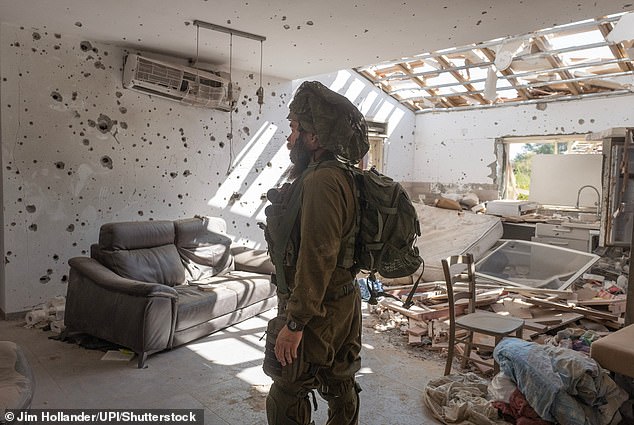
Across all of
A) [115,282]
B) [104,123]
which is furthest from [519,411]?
[104,123]

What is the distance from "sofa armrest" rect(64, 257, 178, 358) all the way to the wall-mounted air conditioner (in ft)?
6.35

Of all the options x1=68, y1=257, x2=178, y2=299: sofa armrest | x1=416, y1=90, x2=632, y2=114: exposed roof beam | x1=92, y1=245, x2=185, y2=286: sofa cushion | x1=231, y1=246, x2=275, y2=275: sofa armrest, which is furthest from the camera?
x1=416, y1=90, x2=632, y2=114: exposed roof beam

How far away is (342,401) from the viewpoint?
1812mm

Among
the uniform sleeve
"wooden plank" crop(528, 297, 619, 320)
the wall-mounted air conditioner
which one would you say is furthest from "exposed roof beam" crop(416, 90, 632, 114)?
the uniform sleeve

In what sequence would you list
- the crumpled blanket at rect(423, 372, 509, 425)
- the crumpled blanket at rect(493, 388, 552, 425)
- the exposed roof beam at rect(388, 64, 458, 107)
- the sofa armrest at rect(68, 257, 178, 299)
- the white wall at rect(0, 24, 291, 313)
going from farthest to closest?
1. the exposed roof beam at rect(388, 64, 458, 107)
2. the white wall at rect(0, 24, 291, 313)
3. the sofa armrest at rect(68, 257, 178, 299)
4. the crumpled blanket at rect(423, 372, 509, 425)
5. the crumpled blanket at rect(493, 388, 552, 425)

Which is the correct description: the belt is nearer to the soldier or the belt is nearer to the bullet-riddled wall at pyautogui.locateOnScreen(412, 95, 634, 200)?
the soldier

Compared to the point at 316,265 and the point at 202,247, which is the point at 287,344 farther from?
the point at 202,247

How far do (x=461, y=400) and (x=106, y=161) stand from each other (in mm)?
3812

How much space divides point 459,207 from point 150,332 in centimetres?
507

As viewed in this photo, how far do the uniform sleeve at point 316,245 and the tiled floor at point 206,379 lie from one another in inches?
52.1

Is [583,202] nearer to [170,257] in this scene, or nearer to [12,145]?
[170,257]

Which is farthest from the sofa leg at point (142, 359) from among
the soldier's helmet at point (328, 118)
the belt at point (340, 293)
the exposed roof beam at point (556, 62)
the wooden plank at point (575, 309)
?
the exposed roof beam at point (556, 62)

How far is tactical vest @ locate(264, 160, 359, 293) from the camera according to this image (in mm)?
1668

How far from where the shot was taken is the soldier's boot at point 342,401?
5.91ft
